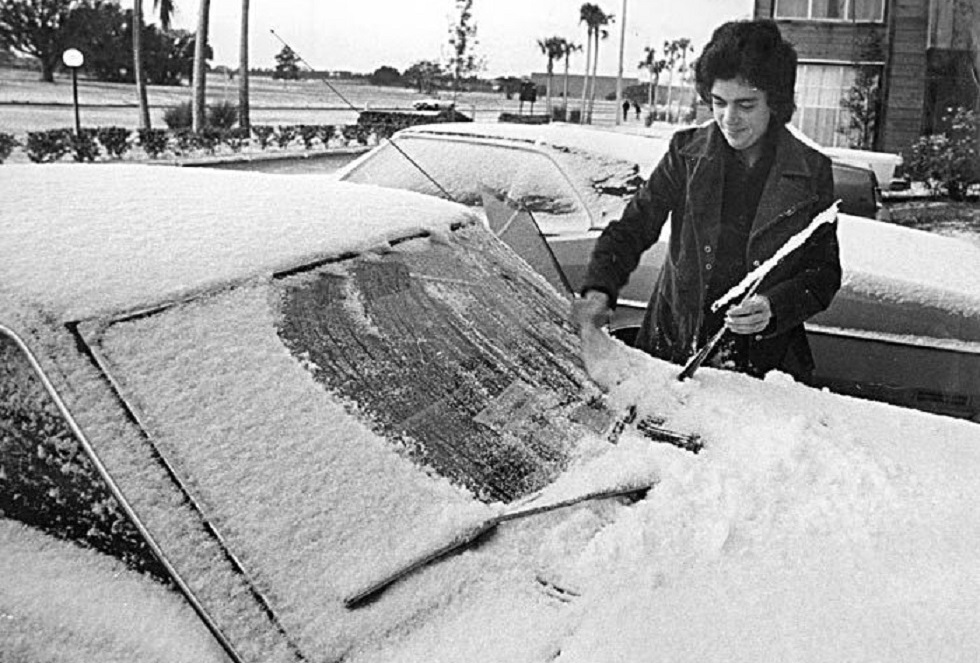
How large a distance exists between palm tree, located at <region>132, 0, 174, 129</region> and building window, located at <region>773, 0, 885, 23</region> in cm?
1096

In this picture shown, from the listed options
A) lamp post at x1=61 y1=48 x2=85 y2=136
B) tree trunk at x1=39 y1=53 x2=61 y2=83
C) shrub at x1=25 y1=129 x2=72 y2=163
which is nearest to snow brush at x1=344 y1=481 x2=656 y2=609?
lamp post at x1=61 y1=48 x2=85 y2=136

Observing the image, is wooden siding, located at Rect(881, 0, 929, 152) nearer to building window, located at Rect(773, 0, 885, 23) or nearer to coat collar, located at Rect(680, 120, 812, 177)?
building window, located at Rect(773, 0, 885, 23)

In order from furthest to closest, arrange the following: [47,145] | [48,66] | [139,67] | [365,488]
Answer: [139,67]
[47,145]
[48,66]
[365,488]

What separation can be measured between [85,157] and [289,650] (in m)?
8.05

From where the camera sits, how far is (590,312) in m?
2.35

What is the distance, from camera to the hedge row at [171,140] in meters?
7.65

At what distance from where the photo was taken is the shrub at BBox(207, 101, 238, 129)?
33.6ft

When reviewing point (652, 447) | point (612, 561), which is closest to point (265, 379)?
point (612, 561)

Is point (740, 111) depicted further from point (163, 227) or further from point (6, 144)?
point (6, 144)

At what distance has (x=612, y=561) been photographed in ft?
4.67

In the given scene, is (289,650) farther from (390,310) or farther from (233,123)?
(233,123)

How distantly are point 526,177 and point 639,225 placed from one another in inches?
77.0

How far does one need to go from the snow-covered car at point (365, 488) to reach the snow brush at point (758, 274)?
0.23 m

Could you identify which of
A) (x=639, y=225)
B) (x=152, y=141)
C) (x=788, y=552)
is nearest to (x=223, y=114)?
(x=152, y=141)
